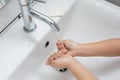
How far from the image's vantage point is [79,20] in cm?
89

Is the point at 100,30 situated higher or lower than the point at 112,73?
higher

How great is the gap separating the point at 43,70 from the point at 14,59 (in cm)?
16

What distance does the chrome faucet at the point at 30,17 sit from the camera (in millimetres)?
654

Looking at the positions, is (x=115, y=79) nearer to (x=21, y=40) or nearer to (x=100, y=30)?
(x=100, y=30)

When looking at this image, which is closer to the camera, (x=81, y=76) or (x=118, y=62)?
(x=81, y=76)

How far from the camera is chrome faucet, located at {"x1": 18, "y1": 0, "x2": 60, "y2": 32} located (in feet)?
2.15

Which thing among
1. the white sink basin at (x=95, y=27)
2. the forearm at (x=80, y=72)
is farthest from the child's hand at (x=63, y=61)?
the white sink basin at (x=95, y=27)

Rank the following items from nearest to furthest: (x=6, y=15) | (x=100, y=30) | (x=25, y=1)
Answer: (x=25, y=1), (x=6, y=15), (x=100, y=30)

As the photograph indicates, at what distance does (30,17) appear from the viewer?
71 cm

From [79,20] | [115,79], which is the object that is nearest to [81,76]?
[115,79]

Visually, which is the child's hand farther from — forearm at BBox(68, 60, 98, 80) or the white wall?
the white wall

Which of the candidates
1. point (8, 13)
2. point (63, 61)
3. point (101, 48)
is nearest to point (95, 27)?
point (101, 48)

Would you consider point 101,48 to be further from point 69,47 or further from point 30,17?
point 30,17

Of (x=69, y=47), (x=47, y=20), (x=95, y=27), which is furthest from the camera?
(x=95, y=27)
